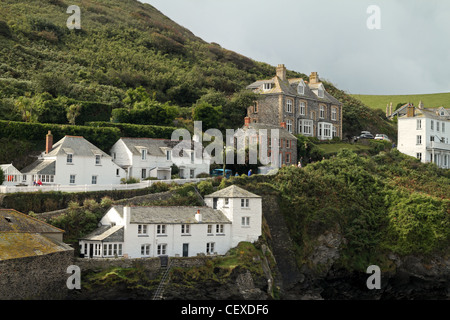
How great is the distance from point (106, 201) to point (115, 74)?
43.5 m

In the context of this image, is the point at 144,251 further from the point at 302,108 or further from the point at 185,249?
the point at 302,108

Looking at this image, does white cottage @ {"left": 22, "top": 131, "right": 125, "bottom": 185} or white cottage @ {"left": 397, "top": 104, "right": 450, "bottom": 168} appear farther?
white cottage @ {"left": 397, "top": 104, "right": 450, "bottom": 168}

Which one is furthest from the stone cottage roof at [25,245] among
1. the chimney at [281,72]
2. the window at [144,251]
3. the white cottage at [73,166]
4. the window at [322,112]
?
the window at [322,112]

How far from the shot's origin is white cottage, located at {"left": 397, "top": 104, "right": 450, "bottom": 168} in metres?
77.6

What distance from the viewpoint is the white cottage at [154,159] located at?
59.1 m

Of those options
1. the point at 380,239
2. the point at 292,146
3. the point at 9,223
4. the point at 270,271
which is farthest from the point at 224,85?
the point at 9,223

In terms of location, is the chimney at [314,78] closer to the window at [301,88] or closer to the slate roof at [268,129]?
the window at [301,88]

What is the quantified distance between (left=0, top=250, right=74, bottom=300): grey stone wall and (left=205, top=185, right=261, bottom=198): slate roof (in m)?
13.8

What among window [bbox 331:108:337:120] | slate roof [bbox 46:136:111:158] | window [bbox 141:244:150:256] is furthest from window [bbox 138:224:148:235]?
window [bbox 331:108:337:120]

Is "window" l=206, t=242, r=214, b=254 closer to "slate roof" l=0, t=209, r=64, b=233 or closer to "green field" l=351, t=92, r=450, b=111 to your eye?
"slate roof" l=0, t=209, r=64, b=233

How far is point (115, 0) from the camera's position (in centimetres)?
13412

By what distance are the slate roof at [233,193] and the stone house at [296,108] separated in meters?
27.4

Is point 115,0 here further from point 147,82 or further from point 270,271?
point 270,271

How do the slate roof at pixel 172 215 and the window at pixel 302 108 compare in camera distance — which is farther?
the window at pixel 302 108
